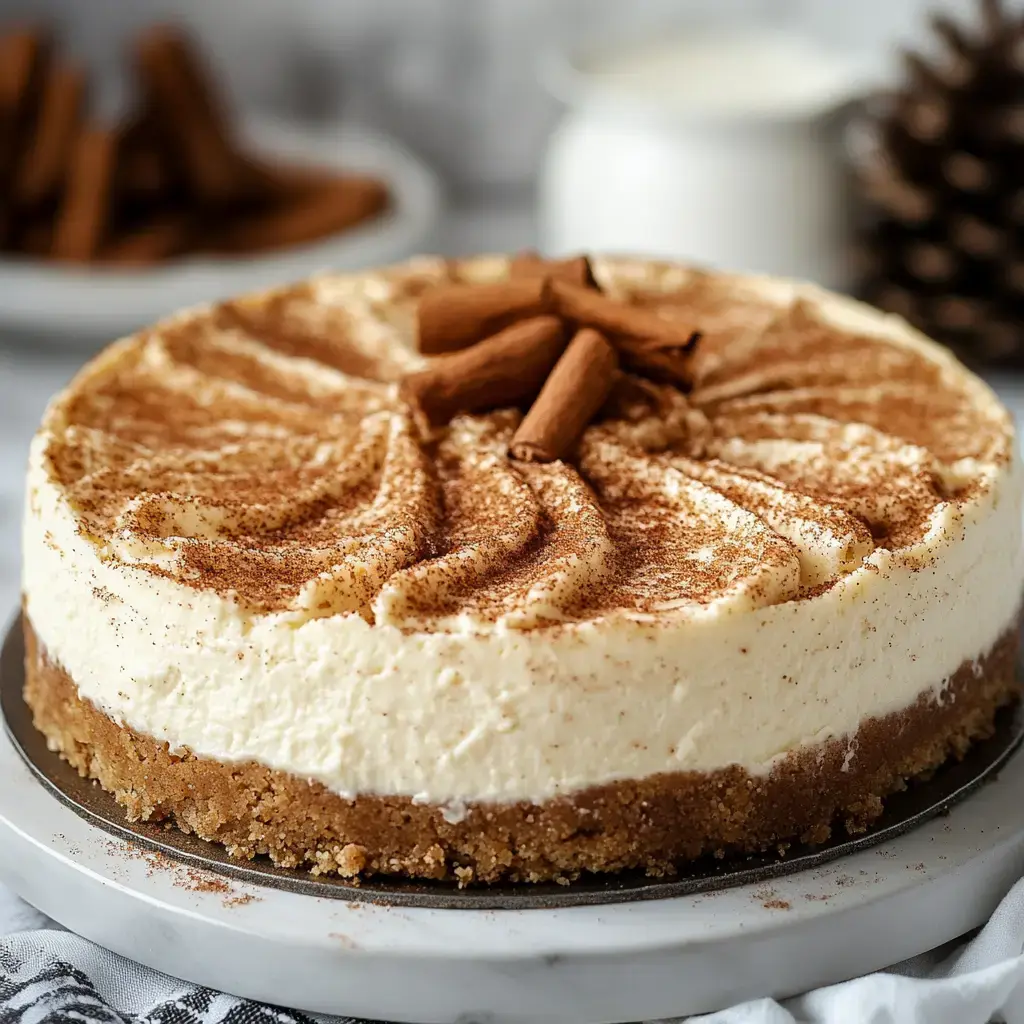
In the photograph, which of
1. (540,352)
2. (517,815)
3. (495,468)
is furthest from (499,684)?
(540,352)

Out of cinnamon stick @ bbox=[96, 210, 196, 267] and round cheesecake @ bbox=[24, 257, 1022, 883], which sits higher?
round cheesecake @ bbox=[24, 257, 1022, 883]

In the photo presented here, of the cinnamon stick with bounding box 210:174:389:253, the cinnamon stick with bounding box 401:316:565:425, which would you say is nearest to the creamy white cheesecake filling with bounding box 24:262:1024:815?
the cinnamon stick with bounding box 401:316:565:425

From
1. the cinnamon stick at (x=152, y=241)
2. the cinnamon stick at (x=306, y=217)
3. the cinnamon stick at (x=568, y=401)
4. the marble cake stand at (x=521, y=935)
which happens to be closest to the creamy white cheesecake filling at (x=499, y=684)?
the marble cake stand at (x=521, y=935)

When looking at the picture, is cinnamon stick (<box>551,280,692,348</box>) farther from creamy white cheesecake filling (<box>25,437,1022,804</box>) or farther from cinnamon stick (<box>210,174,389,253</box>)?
cinnamon stick (<box>210,174,389,253</box>)

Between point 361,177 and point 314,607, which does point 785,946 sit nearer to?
point 314,607

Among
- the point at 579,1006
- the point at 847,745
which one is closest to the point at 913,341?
the point at 847,745

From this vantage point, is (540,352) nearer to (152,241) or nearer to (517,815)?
(517,815)
